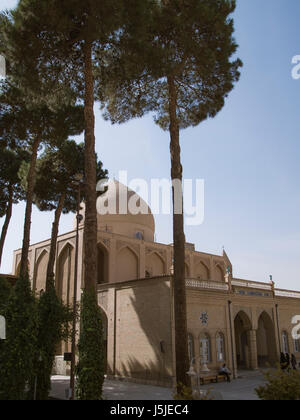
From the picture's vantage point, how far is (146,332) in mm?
18953

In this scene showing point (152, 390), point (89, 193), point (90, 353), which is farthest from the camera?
point (152, 390)

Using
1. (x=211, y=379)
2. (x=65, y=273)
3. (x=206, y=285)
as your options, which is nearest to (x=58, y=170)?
(x=65, y=273)

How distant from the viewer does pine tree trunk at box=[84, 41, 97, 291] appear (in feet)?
35.9

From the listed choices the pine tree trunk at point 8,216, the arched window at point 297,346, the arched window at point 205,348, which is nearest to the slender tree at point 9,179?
the pine tree trunk at point 8,216

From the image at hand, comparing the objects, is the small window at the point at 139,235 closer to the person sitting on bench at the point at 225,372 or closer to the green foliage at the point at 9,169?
the green foliage at the point at 9,169

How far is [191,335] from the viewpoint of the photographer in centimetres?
1875

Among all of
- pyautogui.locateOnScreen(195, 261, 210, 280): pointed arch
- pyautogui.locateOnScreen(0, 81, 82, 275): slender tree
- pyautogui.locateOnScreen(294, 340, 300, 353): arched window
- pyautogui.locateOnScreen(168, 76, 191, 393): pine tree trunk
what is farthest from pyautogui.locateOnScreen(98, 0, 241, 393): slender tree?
pyautogui.locateOnScreen(195, 261, 210, 280): pointed arch

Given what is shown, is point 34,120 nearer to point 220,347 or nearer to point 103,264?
point 103,264

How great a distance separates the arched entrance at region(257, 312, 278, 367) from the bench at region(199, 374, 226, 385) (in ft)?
20.2

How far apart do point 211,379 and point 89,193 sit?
39.5 feet

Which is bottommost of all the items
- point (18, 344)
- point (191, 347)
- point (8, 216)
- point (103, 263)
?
point (191, 347)

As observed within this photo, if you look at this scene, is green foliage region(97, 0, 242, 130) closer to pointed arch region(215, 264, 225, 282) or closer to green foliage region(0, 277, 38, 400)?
green foliage region(0, 277, 38, 400)
